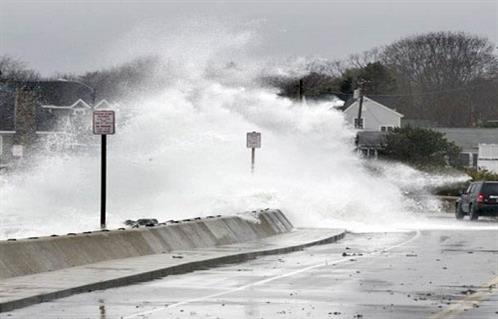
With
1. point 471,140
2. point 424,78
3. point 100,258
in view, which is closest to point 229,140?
point 100,258

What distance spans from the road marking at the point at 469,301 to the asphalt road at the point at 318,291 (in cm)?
1

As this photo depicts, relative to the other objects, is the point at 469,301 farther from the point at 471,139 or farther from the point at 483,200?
the point at 471,139

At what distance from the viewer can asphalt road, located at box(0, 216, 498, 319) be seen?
15.9 meters

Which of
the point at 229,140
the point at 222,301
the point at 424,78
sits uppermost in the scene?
the point at 424,78

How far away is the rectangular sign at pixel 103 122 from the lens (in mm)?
25188

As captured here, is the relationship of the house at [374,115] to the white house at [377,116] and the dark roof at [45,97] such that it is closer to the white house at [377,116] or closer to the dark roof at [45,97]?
the white house at [377,116]

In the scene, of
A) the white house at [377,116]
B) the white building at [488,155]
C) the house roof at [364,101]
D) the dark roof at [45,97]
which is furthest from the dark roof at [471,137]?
the dark roof at [45,97]

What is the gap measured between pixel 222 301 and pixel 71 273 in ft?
12.9

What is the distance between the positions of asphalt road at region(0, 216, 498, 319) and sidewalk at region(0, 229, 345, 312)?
0.87 feet

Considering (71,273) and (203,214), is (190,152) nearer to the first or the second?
(203,214)

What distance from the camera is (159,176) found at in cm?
4334

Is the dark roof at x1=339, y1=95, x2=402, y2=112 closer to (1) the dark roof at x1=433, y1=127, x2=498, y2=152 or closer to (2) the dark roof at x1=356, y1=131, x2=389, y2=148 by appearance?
(1) the dark roof at x1=433, y1=127, x2=498, y2=152

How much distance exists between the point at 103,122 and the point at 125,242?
264cm

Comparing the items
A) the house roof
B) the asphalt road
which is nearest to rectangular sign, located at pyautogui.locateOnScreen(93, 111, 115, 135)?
the asphalt road
